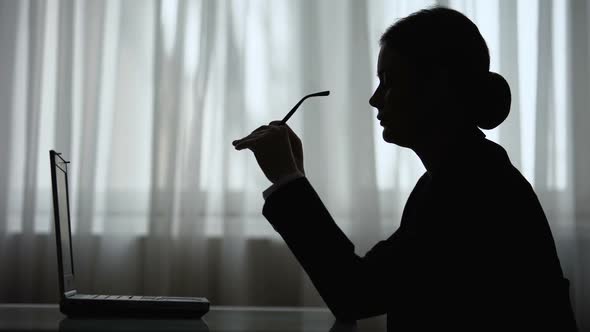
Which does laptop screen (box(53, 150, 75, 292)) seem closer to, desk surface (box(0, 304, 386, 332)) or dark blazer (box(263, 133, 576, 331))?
desk surface (box(0, 304, 386, 332))

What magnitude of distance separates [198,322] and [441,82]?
47cm

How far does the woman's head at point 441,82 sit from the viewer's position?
2.71ft

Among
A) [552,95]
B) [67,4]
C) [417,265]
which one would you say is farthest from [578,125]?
[67,4]

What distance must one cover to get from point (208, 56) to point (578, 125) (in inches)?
46.1

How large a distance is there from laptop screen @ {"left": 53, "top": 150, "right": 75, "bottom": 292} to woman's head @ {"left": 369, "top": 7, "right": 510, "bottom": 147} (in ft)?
1.70

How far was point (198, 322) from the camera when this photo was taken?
0.87 meters

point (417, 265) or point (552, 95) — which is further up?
point (552, 95)

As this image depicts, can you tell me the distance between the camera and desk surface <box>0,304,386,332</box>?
78cm

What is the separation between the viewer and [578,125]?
190 cm

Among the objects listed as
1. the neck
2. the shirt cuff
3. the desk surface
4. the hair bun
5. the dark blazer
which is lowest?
the desk surface

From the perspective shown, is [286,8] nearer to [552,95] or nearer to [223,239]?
[223,239]

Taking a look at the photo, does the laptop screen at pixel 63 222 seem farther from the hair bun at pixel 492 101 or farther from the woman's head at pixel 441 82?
the hair bun at pixel 492 101

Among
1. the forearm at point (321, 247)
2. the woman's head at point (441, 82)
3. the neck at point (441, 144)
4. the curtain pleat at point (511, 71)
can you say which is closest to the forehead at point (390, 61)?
the woman's head at point (441, 82)

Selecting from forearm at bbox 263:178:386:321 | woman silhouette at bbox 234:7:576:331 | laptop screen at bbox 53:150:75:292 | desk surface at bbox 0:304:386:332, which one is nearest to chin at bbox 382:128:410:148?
woman silhouette at bbox 234:7:576:331
